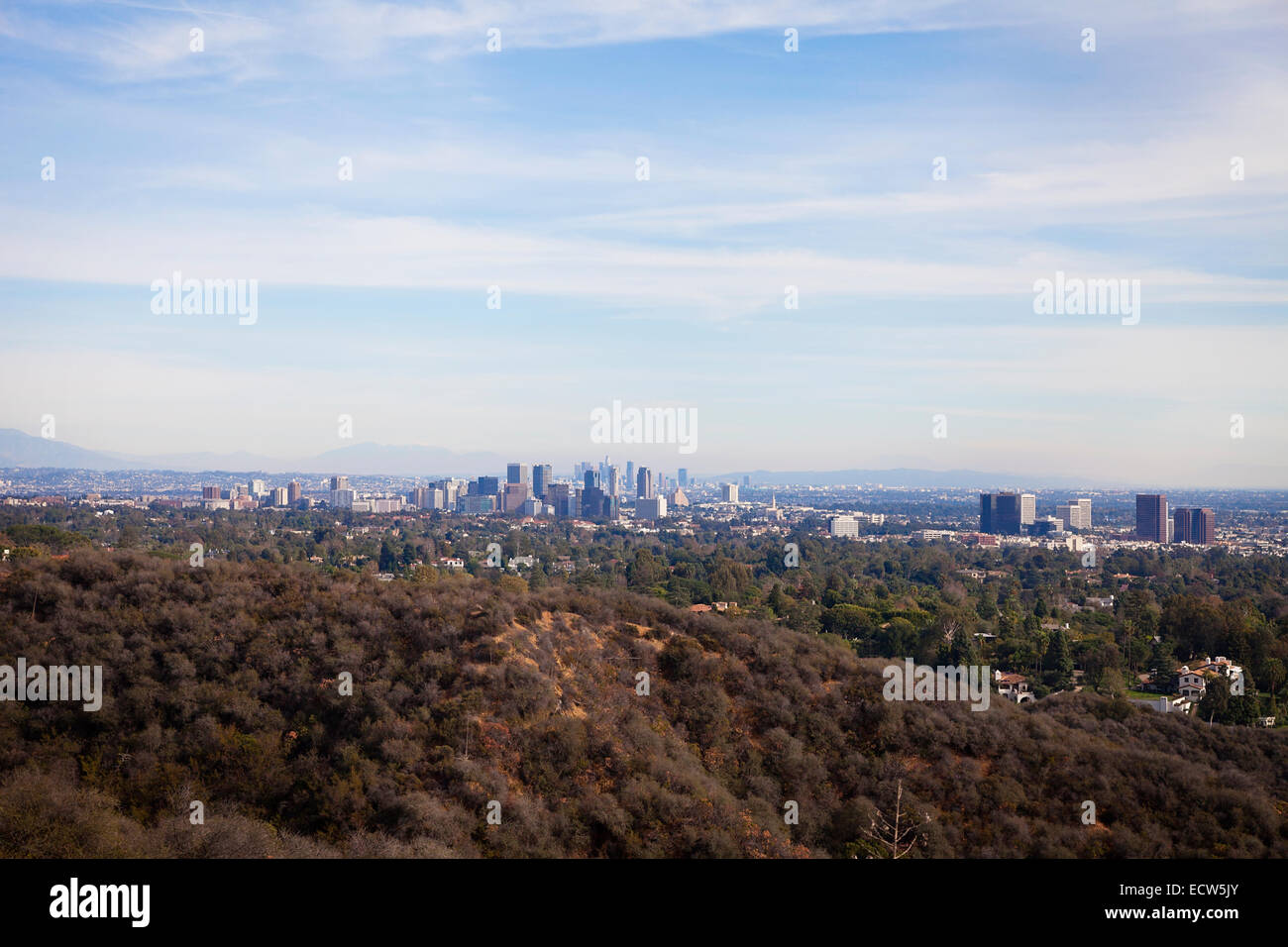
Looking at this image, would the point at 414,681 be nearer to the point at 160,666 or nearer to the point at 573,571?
the point at 160,666

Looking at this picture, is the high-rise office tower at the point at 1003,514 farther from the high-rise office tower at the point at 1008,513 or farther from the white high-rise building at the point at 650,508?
the white high-rise building at the point at 650,508

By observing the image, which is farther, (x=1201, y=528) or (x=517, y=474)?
(x=517, y=474)

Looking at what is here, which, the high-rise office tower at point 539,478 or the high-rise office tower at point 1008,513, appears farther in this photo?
the high-rise office tower at point 539,478

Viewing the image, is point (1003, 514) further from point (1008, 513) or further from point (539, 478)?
point (539, 478)

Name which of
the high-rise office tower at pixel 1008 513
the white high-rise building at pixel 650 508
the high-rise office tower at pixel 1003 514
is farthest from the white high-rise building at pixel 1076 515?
the white high-rise building at pixel 650 508

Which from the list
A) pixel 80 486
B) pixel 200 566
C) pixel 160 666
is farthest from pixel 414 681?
pixel 80 486

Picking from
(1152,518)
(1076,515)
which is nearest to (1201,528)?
(1152,518)
